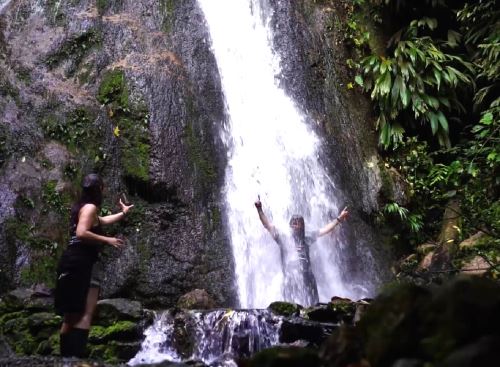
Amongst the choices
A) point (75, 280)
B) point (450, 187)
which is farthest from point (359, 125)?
point (75, 280)

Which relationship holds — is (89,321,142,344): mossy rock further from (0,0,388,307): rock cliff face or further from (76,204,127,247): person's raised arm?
(76,204,127,247): person's raised arm

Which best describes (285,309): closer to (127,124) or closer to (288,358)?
(288,358)

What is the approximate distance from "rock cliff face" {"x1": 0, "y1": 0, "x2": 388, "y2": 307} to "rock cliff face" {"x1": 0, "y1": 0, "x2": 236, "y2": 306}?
19 millimetres

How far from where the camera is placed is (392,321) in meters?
2.96

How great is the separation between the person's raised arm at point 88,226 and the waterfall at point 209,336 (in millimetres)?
1876

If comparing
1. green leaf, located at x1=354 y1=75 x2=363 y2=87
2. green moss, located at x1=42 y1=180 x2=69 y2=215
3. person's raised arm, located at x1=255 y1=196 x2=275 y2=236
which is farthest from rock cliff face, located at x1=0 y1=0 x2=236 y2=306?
green leaf, located at x1=354 y1=75 x2=363 y2=87

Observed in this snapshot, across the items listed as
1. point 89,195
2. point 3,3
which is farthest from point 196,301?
point 3,3

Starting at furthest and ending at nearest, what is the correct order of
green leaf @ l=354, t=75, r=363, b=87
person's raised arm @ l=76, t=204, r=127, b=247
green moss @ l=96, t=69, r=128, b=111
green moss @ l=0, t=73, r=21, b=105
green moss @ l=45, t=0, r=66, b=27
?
green leaf @ l=354, t=75, r=363, b=87, green moss @ l=45, t=0, r=66, b=27, green moss @ l=96, t=69, r=128, b=111, green moss @ l=0, t=73, r=21, b=105, person's raised arm @ l=76, t=204, r=127, b=247

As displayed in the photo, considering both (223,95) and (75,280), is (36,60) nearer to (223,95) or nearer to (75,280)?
(223,95)

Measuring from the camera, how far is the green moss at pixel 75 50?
9.84 meters

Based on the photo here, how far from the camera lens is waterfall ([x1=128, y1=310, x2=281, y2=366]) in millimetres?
5828

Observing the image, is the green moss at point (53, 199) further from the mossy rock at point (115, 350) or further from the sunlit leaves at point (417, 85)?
the sunlit leaves at point (417, 85)

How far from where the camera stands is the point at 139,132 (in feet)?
29.5

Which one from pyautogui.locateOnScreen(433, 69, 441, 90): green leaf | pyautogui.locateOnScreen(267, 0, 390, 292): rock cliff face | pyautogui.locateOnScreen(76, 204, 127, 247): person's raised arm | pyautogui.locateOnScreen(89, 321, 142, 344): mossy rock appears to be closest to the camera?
pyautogui.locateOnScreen(76, 204, 127, 247): person's raised arm
